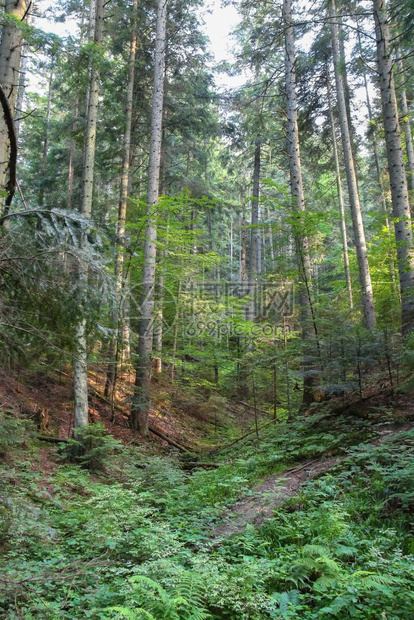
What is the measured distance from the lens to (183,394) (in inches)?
607

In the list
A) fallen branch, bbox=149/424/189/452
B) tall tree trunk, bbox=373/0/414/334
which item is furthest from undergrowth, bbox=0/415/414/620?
fallen branch, bbox=149/424/189/452

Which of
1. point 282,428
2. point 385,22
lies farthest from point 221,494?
point 385,22

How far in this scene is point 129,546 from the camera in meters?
4.07

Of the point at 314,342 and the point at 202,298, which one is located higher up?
the point at 202,298

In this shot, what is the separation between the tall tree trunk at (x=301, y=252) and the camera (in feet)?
28.4

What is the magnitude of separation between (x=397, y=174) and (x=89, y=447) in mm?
8974

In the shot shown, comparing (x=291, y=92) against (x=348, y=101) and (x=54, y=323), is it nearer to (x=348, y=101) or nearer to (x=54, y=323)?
(x=348, y=101)

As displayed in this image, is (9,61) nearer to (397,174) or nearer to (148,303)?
(148,303)

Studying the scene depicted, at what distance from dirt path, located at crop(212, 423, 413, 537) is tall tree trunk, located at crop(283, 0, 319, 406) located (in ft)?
6.79

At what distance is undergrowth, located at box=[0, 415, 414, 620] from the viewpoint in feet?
8.91

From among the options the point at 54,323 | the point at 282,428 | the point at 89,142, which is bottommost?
the point at 282,428

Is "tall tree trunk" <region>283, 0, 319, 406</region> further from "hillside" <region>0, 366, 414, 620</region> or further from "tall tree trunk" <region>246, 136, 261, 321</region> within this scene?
"tall tree trunk" <region>246, 136, 261, 321</region>

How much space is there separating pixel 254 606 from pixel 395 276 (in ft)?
51.6

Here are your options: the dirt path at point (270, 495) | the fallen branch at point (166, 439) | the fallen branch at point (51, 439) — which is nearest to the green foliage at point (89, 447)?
the fallen branch at point (51, 439)
